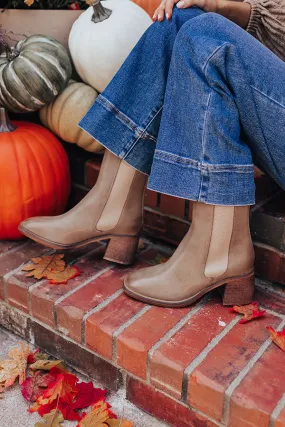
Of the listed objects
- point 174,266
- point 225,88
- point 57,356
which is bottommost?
point 57,356

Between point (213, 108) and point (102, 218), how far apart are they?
444mm

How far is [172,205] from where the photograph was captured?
1544 millimetres

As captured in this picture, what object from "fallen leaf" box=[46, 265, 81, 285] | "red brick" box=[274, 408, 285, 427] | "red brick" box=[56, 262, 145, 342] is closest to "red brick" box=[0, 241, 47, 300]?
"fallen leaf" box=[46, 265, 81, 285]

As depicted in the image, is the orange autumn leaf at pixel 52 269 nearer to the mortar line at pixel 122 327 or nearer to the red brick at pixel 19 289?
the red brick at pixel 19 289

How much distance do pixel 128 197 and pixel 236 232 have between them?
313 millimetres

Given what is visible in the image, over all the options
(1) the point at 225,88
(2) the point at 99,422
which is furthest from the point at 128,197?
(2) the point at 99,422

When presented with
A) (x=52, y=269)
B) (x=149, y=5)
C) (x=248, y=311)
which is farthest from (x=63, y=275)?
(x=149, y=5)

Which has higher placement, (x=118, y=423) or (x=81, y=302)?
(x=81, y=302)

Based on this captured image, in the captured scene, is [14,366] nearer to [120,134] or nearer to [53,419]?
[53,419]

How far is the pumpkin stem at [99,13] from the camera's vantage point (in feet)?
5.35

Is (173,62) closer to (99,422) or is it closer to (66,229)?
(66,229)

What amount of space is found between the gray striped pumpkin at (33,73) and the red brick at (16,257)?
462 millimetres

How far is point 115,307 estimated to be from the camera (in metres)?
1.26

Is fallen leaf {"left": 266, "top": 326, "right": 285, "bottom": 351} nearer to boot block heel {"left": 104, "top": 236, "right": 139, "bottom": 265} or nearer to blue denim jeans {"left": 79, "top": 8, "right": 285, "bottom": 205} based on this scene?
blue denim jeans {"left": 79, "top": 8, "right": 285, "bottom": 205}
